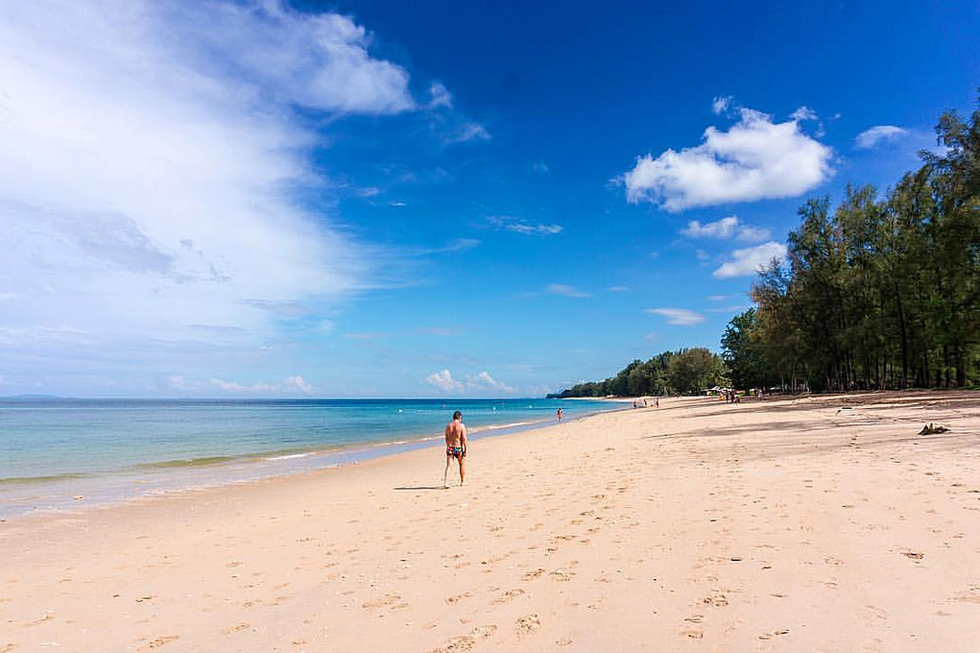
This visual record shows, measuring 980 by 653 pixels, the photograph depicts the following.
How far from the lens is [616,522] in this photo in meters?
8.30

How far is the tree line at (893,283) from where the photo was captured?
28719 millimetres

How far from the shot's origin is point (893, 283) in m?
40.1

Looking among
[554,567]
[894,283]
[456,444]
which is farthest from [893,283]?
[554,567]

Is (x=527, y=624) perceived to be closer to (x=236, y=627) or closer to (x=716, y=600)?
(x=716, y=600)

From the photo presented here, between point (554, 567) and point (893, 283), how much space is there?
44.5m

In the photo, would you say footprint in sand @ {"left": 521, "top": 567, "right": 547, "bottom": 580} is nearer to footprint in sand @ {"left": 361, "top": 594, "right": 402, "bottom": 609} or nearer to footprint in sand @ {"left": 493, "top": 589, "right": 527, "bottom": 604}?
footprint in sand @ {"left": 493, "top": 589, "right": 527, "bottom": 604}

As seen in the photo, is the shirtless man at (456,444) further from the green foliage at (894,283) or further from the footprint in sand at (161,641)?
the green foliage at (894,283)

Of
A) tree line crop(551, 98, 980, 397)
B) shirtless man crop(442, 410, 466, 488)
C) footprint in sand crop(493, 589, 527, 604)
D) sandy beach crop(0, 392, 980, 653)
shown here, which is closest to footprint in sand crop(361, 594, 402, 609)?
sandy beach crop(0, 392, 980, 653)

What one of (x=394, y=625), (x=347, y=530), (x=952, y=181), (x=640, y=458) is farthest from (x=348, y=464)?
(x=952, y=181)

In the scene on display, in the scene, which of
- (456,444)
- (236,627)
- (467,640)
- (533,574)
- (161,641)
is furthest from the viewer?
(456,444)

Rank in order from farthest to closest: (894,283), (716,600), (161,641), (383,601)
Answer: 1. (894,283)
2. (383,601)
3. (161,641)
4. (716,600)

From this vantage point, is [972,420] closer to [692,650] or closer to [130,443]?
[692,650]

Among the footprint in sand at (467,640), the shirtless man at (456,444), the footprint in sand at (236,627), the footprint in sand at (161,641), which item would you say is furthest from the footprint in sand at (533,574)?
the shirtless man at (456,444)

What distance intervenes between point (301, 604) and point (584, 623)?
311 cm
